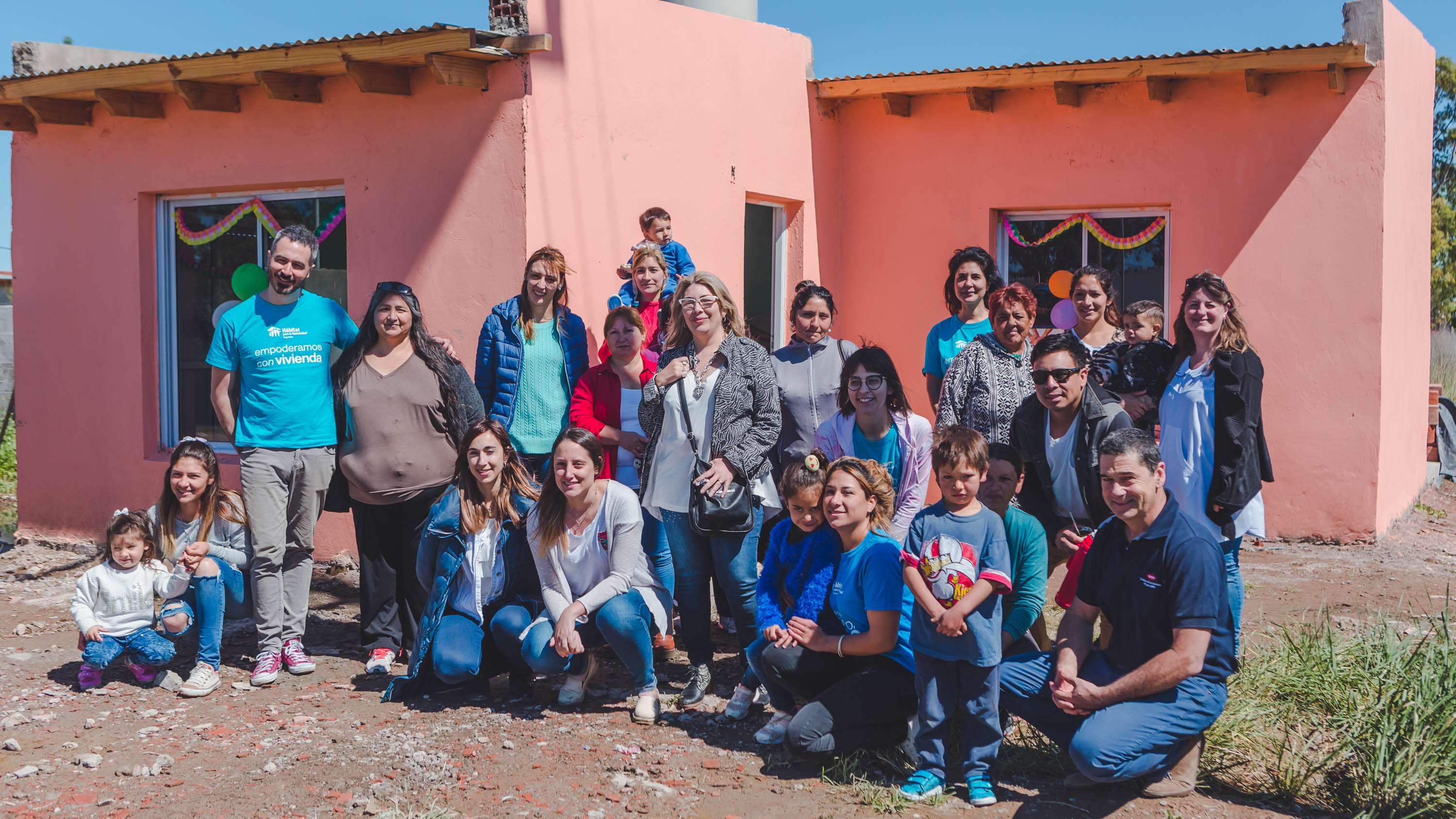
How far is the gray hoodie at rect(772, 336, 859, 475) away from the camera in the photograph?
16.1 ft

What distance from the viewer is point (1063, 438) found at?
4.09m

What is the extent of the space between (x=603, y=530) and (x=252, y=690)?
1.72 meters

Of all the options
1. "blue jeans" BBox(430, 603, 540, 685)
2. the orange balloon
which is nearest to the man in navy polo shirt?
"blue jeans" BBox(430, 603, 540, 685)

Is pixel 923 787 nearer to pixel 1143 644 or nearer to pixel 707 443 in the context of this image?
pixel 1143 644

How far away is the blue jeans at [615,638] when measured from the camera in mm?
4398

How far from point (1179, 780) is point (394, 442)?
11.1ft

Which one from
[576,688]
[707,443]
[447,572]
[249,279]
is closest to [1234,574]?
[707,443]

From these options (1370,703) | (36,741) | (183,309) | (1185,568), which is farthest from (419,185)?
(1370,703)

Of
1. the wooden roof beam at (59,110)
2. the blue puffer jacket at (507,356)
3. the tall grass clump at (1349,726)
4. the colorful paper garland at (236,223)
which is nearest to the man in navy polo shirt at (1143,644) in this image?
the tall grass clump at (1349,726)

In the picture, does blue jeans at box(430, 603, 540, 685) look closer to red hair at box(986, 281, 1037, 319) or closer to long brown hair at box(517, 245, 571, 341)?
long brown hair at box(517, 245, 571, 341)

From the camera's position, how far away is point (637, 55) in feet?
22.7

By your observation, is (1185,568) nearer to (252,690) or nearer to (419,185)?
(252,690)

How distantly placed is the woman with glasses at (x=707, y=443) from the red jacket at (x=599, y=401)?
0.56 metres

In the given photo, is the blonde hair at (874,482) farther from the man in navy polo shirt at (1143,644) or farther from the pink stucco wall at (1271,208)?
the pink stucco wall at (1271,208)
